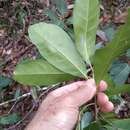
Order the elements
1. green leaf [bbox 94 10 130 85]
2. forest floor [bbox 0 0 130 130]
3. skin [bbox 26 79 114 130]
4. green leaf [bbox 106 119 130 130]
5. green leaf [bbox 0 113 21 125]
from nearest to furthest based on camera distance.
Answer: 1. green leaf [bbox 94 10 130 85]
2. green leaf [bbox 106 119 130 130]
3. skin [bbox 26 79 114 130]
4. green leaf [bbox 0 113 21 125]
5. forest floor [bbox 0 0 130 130]

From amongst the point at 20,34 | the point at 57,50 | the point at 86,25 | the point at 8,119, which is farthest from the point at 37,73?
the point at 20,34

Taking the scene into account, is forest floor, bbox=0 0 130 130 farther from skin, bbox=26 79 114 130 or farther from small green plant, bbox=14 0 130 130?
small green plant, bbox=14 0 130 130

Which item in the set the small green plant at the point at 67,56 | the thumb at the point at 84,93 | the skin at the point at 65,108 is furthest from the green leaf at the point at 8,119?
the small green plant at the point at 67,56

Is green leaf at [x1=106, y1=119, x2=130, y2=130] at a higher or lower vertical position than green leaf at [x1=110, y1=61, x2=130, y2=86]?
higher

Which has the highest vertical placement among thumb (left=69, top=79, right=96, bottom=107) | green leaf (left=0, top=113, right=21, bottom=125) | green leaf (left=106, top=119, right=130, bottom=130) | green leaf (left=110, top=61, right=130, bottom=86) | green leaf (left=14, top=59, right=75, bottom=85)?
green leaf (left=14, top=59, right=75, bottom=85)

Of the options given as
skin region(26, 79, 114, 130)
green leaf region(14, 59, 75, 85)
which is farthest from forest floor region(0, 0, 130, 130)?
green leaf region(14, 59, 75, 85)
